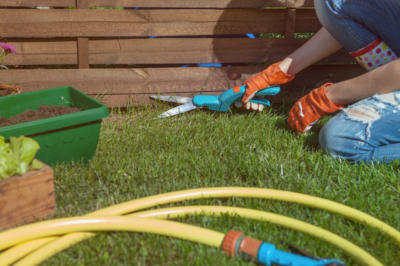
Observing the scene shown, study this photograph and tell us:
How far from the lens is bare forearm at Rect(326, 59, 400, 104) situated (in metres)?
1.81

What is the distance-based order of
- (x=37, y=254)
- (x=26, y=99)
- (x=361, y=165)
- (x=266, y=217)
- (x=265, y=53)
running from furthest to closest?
(x=265, y=53), (x=26, y=99), (x=361, y=165), (x=266, y=217), (x=37, y=254)

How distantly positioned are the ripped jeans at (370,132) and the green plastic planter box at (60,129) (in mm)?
1290

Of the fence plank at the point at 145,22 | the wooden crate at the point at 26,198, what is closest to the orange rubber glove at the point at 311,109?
A: the fence plank at the point at 145,22

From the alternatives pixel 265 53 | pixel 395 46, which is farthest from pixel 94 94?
pixel 395 46

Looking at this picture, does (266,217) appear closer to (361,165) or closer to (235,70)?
(361,165)

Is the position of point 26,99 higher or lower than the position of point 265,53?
lower

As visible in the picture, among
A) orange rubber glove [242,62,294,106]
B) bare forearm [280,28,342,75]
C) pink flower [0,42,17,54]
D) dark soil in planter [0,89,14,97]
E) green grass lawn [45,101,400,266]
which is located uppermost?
bare forearm [280,28,342,75]

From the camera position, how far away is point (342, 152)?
1.90 metres

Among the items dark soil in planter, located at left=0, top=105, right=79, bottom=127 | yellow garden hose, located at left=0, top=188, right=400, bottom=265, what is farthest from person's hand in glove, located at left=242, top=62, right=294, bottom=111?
dark soil in planter, located at left=0, top=105, right=79, bottom=127

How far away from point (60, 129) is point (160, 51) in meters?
1.21

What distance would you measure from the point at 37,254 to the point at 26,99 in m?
1.12

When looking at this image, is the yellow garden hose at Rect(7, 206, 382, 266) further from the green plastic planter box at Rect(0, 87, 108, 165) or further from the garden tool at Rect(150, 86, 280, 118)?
the garden tool at Rect(150, 86, 280, 118)

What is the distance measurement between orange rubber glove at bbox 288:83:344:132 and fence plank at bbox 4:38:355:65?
749 millimetres

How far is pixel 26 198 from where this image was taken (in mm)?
1331
